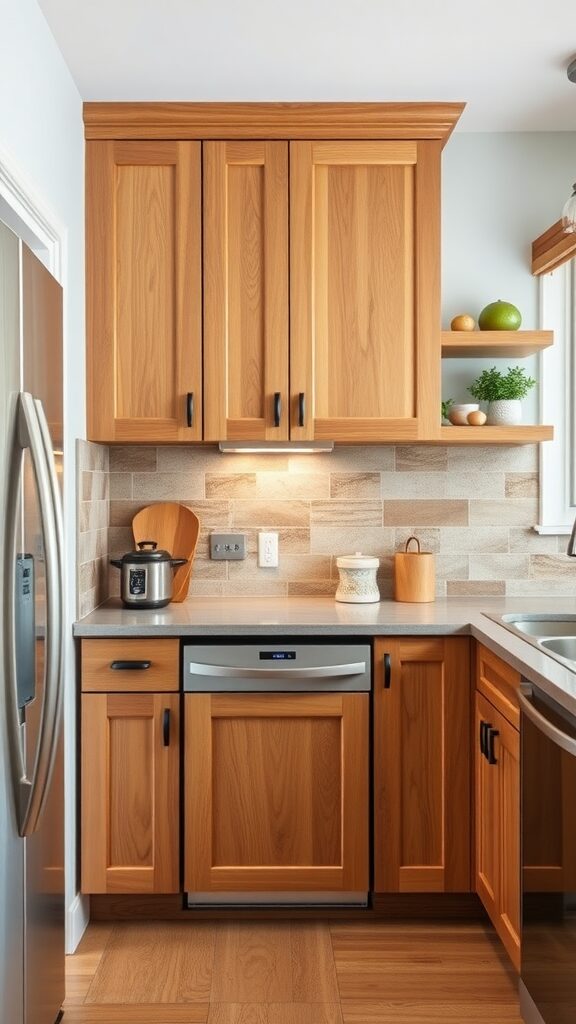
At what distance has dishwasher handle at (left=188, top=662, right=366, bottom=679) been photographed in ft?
8.47

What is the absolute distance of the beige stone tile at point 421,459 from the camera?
319 centimetres

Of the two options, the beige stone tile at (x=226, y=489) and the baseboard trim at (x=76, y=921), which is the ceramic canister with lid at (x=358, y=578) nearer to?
the beige stone tile at (x=226, y=489)

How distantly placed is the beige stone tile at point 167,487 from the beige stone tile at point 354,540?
1.50 ft

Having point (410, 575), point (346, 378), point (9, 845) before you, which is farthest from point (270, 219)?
point (9, 845)

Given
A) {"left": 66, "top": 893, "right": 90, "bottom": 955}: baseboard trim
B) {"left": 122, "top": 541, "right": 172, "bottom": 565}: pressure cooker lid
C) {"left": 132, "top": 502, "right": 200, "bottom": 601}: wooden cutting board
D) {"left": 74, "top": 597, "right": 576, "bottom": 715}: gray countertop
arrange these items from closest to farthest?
{"left": 66, "top": 893, "right": 90, "bottom": 955}: baseboard trim → {"left": 74, "top": 597, "right": 576, "bottom": 715}: gray countertop → {"left": 122, "top": 541, "right": 172, "bottom": 565}: pressure cooker lid → {"left": 132, "top": 502, "right": 200, "bottom": 601}: wooden cutting board

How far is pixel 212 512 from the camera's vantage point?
10.5 feet

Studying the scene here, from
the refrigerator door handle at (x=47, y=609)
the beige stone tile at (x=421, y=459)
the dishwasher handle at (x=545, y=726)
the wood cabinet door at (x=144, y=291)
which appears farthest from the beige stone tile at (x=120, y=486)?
the dishwasher handle at (x=545, y=726)

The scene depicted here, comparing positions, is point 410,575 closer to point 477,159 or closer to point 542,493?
point 542,493

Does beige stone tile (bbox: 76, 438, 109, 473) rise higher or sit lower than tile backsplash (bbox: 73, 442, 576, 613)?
higher

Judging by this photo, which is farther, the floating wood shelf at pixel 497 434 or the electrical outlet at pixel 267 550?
the electrical outlet at pixel 267 550

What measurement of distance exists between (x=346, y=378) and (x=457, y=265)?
27.1 inches

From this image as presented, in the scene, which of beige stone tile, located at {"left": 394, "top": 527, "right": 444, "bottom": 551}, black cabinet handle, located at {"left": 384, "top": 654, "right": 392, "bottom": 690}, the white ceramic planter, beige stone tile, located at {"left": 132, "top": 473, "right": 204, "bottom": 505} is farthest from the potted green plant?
beige stone tile, located at {"left": 132, "top": 473, "right": 204, "bottom": 505}

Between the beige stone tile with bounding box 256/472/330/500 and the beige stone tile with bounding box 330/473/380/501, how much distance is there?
23 mm

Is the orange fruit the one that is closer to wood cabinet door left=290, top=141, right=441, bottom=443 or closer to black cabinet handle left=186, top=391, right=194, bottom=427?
wood cabinet door left=290, top=141, right=441, bottom=443
